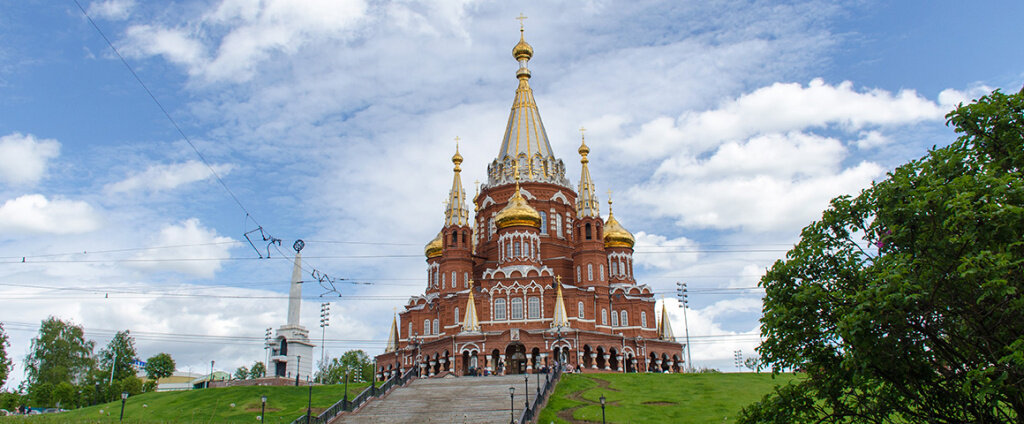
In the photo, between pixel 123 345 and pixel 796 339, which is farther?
pixel 123 345

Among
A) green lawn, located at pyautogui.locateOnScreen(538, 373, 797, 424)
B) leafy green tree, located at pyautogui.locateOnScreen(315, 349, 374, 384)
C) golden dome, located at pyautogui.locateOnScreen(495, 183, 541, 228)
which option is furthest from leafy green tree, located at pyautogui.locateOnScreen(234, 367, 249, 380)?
green lawn, located at pyautogui.locateOnScreen(538, 373, 797, 424)

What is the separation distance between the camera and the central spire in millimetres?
55500

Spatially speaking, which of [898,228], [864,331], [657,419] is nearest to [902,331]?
[864,331]

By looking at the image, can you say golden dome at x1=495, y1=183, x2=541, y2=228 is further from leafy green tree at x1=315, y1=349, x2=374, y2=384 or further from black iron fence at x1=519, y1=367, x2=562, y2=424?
leafy green tree at x1=315, y1=349, x2=374, y2=384

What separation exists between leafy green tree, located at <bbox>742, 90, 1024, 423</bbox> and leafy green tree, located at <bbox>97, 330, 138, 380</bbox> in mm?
64503

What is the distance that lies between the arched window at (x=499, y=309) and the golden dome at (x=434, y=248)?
881cm

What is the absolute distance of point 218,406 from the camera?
34.7 m

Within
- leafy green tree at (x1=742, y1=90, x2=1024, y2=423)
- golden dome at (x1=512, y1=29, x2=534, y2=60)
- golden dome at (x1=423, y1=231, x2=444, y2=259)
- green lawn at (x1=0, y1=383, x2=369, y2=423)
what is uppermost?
golden dome at (x1=512, y1=29, x2=534, y2=60)

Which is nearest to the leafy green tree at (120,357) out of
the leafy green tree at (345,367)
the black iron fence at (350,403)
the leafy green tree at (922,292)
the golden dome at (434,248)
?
the leafy green tree at (345,367)

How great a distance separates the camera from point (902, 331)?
11.6m

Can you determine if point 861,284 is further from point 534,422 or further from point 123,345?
point 123,345

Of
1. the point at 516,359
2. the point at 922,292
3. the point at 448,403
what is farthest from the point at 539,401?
the point at 922,292

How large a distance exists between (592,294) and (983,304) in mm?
36666

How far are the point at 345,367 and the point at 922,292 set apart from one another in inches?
2938
